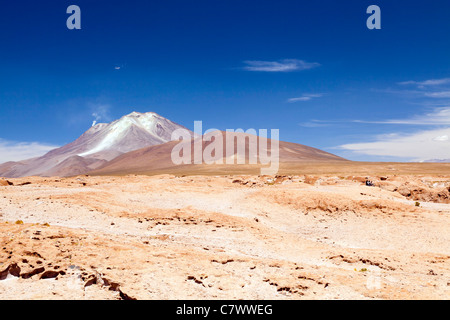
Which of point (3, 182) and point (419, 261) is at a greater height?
point (3, 182)

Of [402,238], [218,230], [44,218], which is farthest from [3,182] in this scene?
[402,238]

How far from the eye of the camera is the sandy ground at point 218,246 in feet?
25.5

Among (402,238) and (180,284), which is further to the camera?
(402,238)

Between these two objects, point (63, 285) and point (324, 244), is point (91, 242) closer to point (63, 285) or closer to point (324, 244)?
point (63, 285)

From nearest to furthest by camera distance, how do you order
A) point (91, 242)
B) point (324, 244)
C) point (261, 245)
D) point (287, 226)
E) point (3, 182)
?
point (91, 242)
point (261, 245)
point (324, 244)
point (287, 226)
point (3, 182)

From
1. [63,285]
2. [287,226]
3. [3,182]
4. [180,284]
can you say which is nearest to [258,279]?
[180,284]

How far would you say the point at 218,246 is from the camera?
12.8 m

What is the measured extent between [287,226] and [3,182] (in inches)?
843

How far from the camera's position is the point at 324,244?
48.6ft

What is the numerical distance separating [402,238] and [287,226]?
213 inches

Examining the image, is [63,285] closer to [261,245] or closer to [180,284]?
[180,284]

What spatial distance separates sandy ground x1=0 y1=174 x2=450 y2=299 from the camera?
307 inches
